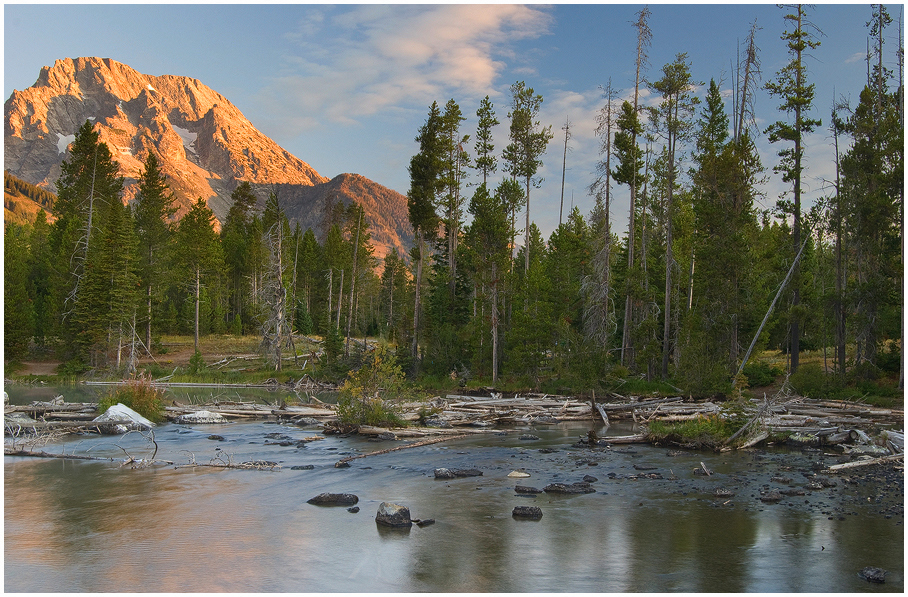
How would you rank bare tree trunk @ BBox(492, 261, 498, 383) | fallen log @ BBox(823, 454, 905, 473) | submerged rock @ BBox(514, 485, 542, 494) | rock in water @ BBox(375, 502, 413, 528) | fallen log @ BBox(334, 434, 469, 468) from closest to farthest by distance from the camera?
rock in water @ BBox(375, 502, 413, 528) < submerged rock @ BBox(514, 485, 542, 494) < fallen log @ BBox(823, 454, 905, 473) < fallen log @ BBox(334, 434, 469, 468) < bare tree trunk @ BBox(492, 261, 498, 383)

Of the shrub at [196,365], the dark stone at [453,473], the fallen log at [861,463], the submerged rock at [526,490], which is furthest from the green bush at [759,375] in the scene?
the shrub at [196,365]

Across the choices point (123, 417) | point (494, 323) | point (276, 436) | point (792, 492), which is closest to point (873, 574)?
point (792, 492)

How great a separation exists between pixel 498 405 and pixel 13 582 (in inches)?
757

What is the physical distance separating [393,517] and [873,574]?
6.60 metres

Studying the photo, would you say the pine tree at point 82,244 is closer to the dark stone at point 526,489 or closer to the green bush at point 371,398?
the green bush at point 371,398

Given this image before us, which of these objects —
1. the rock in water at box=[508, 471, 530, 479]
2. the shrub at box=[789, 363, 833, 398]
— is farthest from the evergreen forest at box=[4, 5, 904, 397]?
the rock in water at box=[508, 471, 530, 479]

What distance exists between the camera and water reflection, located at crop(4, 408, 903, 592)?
24.8ft

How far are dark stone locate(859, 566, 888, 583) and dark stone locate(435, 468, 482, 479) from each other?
306 inches

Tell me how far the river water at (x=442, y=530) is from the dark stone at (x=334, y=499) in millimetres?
204

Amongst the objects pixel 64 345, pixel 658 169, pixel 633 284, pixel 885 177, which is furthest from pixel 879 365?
pixel 64 345

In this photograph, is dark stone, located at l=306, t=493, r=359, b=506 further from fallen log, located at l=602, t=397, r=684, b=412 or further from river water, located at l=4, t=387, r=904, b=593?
fallen log, located at l=602, t=397, r=684, b=412

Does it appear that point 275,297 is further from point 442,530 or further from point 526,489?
point 442,530

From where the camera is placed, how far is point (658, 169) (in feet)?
143

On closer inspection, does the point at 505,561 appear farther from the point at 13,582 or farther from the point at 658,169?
the point at 658,169
